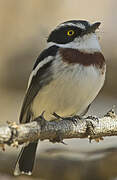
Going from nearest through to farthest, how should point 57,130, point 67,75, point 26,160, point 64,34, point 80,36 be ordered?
1. point 57,130
2. point 67,75
3. point 80,36
4. point 64,34
5. point 26,160

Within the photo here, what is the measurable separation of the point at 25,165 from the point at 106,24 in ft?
6.29

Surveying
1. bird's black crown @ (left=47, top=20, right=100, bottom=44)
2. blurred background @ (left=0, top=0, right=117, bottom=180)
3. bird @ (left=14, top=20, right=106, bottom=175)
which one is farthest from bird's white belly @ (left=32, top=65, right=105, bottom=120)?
blurred background @ (left=0, top=0, right=117, bottom=180)

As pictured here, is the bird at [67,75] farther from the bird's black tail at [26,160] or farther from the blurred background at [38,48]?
the blurred background at [38,48]

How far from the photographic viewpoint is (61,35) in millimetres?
4410

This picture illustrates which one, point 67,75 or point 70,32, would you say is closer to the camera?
point 67,75

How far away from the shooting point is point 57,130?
3.46 meters

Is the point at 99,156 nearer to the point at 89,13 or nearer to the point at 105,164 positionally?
the point at 105,164

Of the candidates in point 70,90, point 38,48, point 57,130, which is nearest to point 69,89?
point 70,90

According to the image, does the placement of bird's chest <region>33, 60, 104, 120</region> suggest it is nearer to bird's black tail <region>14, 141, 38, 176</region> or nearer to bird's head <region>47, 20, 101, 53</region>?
bird's head <region>47, 20, 101, 53</region>

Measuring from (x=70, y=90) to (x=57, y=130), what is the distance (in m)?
0.70

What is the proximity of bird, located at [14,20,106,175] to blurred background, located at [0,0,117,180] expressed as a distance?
0.39 m

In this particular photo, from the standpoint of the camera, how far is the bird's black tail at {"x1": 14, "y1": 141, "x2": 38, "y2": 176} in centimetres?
445

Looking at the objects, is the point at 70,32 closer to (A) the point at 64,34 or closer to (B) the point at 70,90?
(A) the point at 64,34

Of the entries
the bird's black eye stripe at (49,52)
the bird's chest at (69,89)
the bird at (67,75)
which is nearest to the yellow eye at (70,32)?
the bird at (67,75)
